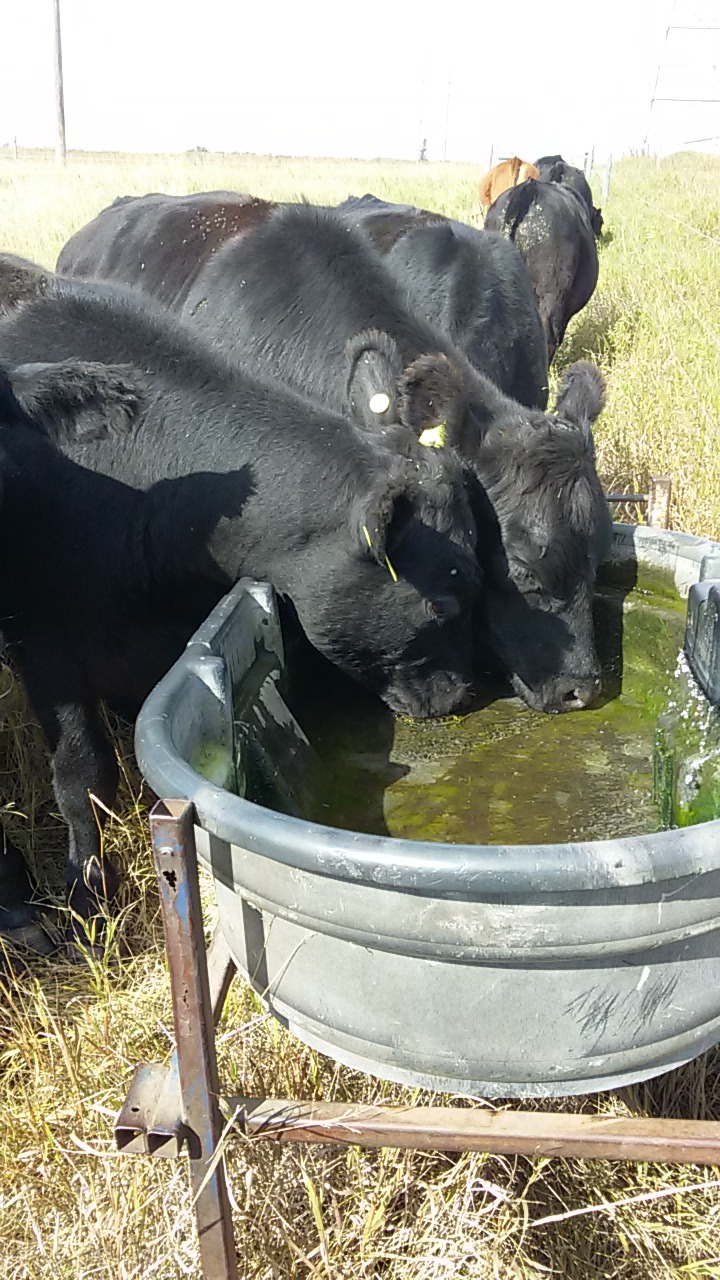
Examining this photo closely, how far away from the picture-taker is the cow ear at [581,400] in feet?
11.3

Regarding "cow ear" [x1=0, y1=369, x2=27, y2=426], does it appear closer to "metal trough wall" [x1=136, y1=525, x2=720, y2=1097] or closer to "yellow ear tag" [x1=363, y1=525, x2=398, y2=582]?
"yellow ear tag" [x1=363, y1=525, x2=398, y2=582]

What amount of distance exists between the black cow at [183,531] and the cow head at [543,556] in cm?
21

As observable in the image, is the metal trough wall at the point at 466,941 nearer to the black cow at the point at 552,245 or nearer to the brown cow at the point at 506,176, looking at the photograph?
the black cow at the point at 552,245

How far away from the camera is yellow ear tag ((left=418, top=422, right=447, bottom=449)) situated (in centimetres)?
301

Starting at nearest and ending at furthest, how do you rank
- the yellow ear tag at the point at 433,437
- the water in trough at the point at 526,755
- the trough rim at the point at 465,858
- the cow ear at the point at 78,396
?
the trough rim at the point at 465,858 < the water in trough at the point at 526,755 < the cow ear at the point at 78,396 < the yellow ear tag at the point at 433,437

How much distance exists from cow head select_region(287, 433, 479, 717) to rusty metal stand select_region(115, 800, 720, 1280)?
4.41 feet

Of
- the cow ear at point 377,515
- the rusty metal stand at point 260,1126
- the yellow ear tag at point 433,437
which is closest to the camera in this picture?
the rusty metal stand at point 260,1126

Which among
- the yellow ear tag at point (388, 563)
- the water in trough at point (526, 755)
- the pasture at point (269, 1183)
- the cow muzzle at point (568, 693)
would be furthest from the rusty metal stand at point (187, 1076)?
the cow muzzle at point (568, 693)

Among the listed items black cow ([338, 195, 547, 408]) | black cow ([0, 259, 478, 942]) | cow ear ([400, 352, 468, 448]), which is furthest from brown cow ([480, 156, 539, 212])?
black cow ([0, 259, 478, 942])

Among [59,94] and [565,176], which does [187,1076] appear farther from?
[59,94]

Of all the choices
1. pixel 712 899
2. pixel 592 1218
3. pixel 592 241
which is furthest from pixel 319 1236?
pixel 592 241

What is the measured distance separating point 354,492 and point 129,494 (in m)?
0.65

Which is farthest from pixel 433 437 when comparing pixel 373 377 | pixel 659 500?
pixel 659 500

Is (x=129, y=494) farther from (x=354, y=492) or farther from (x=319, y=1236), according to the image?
(x=319, y=1236)
